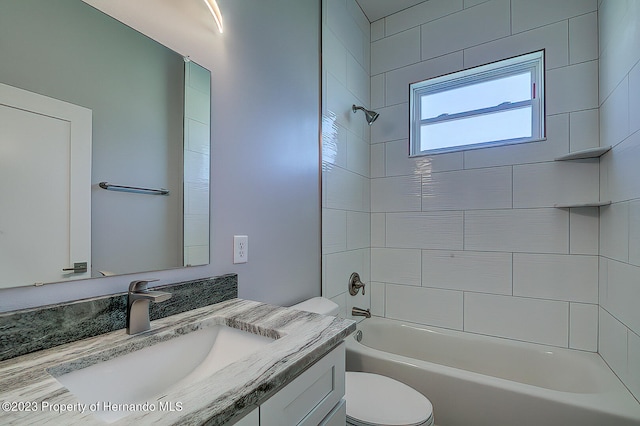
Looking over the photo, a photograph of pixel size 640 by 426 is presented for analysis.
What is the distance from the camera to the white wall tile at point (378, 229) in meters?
2.37

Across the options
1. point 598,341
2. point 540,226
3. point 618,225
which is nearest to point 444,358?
point 598,341

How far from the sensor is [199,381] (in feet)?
1.74

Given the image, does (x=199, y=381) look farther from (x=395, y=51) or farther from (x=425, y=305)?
(x=395, y=51)

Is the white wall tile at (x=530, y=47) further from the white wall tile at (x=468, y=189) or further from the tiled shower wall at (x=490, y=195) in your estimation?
the white wall tile at (x=468, y=189)

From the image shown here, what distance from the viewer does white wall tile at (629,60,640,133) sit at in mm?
1213

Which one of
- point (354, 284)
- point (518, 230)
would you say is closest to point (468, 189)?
point (518, 230)

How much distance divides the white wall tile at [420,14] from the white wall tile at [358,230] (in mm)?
1510

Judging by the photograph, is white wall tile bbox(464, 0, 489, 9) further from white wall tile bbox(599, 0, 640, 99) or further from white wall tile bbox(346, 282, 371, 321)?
white wall tile bbox(346, 282, 371, 321)

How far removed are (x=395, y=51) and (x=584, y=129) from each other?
1.40 m

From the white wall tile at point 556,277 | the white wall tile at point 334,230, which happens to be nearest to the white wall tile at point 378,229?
the white wall tile at point 334,230

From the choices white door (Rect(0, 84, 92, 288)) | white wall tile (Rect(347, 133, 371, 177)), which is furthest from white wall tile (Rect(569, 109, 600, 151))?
white door (Rect(0, 84, 92, 288))

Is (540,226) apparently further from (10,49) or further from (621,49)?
(10,49)

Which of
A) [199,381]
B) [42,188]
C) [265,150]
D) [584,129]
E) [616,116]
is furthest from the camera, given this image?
[584,129]

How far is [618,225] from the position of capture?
4.71 feet
